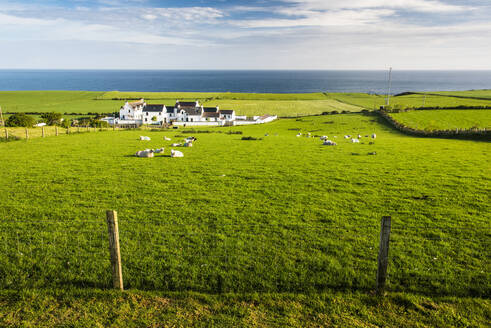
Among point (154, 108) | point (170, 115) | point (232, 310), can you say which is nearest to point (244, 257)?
point (232, 310)

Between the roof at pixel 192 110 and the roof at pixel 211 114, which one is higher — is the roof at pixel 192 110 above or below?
above


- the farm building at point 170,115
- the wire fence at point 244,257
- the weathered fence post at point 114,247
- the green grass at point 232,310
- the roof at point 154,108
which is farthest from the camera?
the roof at point 154,108

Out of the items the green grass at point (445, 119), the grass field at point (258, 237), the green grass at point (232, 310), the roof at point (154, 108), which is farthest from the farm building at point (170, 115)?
the green grass at point (232, 310)

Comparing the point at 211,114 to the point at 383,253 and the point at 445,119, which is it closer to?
the point at 445,119

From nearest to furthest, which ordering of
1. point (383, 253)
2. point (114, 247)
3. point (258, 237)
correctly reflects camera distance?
point (383, 253), point (114, 247), point (258, 237)

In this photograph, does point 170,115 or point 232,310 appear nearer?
point 232,310

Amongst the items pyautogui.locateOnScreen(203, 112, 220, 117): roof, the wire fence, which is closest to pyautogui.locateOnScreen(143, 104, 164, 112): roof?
pyautogui.locateOnScreen(203, 112, 220, 117): roof

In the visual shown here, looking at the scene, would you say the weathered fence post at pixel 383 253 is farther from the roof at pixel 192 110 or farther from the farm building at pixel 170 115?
the roof at pixel 192 110

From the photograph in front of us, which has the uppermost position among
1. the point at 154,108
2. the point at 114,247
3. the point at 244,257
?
the point at 154,108
